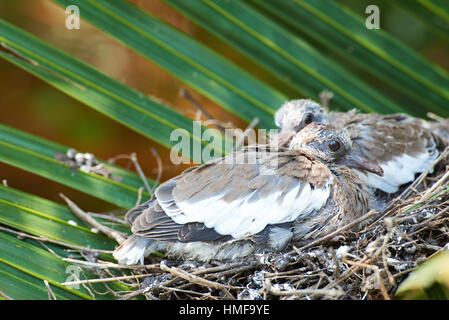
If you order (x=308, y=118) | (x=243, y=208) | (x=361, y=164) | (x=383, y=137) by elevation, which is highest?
(x=308, y=118)

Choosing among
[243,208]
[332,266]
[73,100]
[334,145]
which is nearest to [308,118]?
[334,145]

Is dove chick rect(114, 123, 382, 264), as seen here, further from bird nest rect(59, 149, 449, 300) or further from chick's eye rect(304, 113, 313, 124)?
chick's eye rect(304, 113, 313, 124)

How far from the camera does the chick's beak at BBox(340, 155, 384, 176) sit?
237 centimetres

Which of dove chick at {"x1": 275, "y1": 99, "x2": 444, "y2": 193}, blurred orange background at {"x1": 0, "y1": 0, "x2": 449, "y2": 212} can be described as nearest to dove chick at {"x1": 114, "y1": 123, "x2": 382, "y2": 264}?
dove chick at {"x1": 275, "y1": 99, "x2": 444, "y2": 193}

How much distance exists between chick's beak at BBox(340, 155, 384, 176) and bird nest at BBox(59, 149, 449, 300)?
0.55 ft

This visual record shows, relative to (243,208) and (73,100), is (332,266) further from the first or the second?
(73,100)

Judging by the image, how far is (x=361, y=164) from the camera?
2.42 metres

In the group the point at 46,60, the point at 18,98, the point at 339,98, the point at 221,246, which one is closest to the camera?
the point at 221,246

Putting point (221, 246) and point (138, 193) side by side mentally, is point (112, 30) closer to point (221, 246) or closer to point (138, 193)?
point (138, 193)

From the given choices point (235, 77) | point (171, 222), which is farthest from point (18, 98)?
point (171, 222)

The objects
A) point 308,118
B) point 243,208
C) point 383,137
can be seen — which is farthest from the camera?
point 308,118

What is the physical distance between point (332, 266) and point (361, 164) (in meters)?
0.64

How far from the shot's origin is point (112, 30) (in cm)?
249
